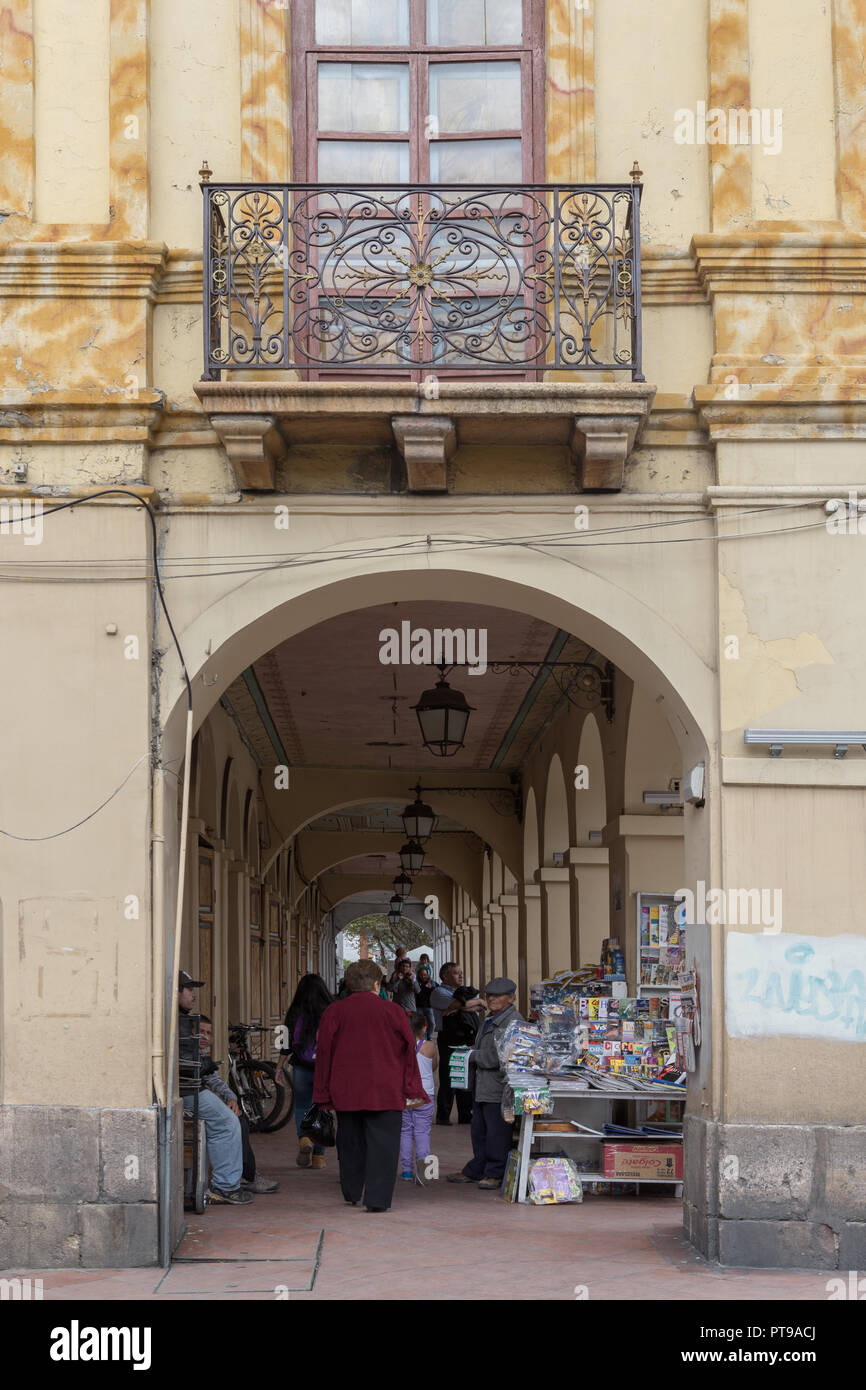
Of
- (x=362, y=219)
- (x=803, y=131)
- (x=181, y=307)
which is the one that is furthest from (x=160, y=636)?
(x=803, y=131)

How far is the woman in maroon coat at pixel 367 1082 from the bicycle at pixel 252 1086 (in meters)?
4.33

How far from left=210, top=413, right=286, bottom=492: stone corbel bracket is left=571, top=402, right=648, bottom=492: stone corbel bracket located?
153 cm

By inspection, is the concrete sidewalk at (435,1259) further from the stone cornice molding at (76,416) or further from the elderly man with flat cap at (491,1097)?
the stone cornice molding at (76,416)

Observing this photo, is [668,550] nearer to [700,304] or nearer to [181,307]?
[700,304]

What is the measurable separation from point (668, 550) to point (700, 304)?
1.33m

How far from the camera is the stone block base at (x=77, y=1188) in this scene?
300 inches

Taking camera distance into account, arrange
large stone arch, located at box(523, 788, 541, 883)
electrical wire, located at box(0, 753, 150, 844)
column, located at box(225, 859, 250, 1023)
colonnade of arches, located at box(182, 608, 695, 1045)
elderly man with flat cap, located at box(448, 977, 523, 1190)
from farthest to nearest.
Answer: large stone arch, located at box(523, 788, 541, 883)
column, located at box(225, 859, 250, 1023)
colonnade of arches, located at box(182, 608, 695, 1045)
elderly man with flat cap, located at box(448, 977, 523, 1190)
electrical wire, located at box(0, 753, 150, 844)

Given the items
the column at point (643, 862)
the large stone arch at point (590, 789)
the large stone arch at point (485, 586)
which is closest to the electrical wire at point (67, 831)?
the large stone arch at point (485, 586)

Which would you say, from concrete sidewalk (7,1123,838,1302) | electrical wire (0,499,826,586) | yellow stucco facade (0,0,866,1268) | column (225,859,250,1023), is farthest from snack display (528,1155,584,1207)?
column (225,859,250,1023)

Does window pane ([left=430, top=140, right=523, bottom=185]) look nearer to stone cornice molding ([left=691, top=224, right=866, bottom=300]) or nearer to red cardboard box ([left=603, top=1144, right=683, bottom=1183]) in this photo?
stone cornice molding ([left=691, top=224, right=866, bottom=300])

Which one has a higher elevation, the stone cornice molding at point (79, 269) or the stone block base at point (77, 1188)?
the stone cornice molding at point (79, 269)

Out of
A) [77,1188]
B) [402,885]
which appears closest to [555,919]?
[402,885]

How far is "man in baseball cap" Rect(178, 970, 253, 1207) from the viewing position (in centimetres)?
891

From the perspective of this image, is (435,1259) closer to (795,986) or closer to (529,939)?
(795,986)
